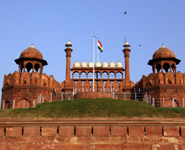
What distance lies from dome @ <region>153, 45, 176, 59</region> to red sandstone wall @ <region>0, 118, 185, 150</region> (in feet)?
55.1

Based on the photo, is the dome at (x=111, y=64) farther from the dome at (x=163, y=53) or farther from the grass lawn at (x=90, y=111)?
the grass lawn at (x=90, y=111)

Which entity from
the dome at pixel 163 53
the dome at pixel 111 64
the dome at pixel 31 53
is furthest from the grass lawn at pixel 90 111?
the dome at pixel 111 64

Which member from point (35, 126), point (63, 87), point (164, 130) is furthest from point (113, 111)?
point (63, 87)

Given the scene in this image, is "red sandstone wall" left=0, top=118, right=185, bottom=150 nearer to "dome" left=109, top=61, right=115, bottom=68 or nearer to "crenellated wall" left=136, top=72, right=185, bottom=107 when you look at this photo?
"crenellated wall" left=136, top=72, right=185, bottom=107

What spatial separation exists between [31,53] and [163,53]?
607 inches

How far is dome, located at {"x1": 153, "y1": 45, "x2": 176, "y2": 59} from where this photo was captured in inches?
1294

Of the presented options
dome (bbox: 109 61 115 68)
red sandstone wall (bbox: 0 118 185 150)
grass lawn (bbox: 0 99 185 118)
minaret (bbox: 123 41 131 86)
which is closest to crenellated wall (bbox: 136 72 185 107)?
minaret (bbox: 123 41 131 86)

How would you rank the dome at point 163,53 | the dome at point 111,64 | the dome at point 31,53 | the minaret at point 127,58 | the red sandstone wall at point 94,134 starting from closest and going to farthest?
the red sandstone wall at point 94,134, the dome at point 31,53, the dome at point 163,53, the minaret at point 127,58, the dome at point 111,64

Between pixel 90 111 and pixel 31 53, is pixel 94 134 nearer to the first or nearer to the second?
pixel 90 111

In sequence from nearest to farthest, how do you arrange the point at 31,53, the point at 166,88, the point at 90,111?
the point at 90,111 < the point at 166,88 < the point at 31,53

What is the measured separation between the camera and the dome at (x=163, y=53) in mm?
32875

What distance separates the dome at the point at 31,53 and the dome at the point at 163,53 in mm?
13650

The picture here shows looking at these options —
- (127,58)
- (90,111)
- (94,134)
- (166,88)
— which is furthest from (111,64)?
(94,134)

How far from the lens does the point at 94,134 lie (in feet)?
55.5
